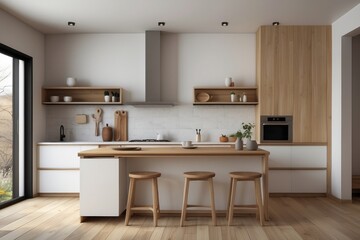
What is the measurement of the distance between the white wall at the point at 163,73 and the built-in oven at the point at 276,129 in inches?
22.3

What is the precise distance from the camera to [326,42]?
18.6 ft

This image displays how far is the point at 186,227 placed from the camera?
3855 millimetres

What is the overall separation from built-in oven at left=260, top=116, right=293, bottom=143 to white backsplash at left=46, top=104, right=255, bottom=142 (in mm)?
572

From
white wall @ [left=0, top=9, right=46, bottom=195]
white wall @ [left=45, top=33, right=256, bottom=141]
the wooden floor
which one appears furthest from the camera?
white wall @ [left=45, top=33, right=256, bottom=141]

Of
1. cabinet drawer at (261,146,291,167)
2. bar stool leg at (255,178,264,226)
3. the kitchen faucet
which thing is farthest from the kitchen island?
the kitchen faucet

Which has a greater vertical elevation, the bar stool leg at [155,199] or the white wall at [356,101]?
the white wall at [356,101]

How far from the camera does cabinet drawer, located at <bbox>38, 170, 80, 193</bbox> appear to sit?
18.5ft

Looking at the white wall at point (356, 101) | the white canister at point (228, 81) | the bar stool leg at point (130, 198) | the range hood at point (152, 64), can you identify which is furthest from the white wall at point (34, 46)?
the white wall at point (356, 101)

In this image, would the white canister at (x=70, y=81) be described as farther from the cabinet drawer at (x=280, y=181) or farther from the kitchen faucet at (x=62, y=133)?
the cabinet drawer at (x=280, y=181)

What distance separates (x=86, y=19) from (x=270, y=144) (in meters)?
3.45

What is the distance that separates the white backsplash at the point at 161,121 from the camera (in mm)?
6234

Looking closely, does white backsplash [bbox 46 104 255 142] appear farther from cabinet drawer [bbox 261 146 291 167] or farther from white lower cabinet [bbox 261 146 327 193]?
white lower cabinet [bbox 261 146 327 193]

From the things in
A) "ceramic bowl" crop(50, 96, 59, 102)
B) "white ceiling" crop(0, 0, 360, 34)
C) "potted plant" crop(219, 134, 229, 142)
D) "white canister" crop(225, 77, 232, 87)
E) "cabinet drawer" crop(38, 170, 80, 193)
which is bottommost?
"cabinet drawer" crop(38, 170, 80, 193)

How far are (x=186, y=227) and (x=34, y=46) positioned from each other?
13.0ft
